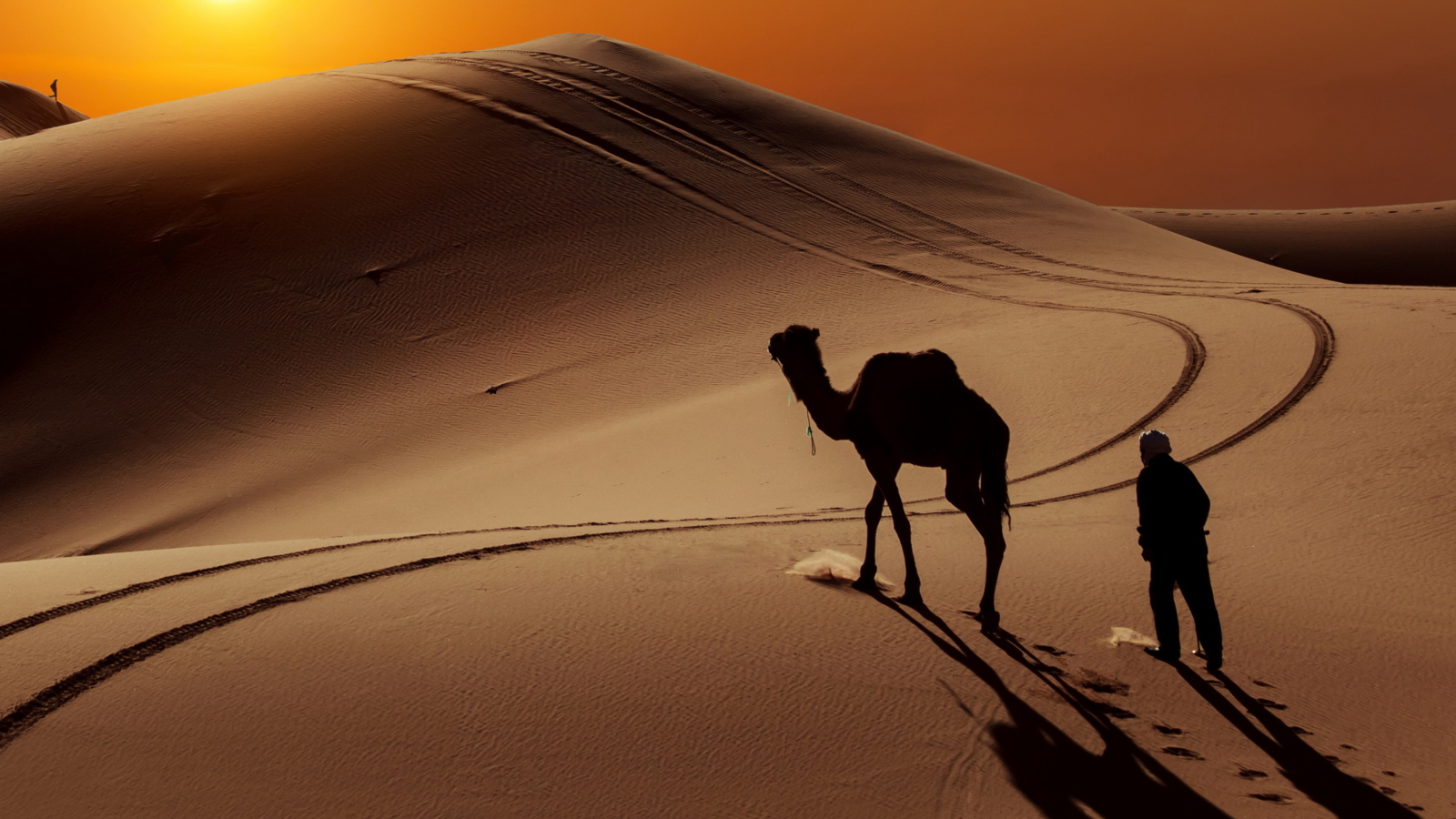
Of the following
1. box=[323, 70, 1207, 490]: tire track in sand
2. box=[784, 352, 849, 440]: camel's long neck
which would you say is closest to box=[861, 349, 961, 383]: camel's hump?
box=[784, 352, 849, 440]: camel's long neck

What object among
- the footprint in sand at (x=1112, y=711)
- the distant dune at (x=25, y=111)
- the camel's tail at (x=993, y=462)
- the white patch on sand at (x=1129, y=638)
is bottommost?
the footprint in sand at (x=1112, y=711)

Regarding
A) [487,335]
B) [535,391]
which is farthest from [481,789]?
[487,335]

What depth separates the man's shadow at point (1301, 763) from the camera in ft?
14.7

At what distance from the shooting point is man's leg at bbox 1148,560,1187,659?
19.2ft

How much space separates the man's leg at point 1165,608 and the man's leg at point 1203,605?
0.21ft

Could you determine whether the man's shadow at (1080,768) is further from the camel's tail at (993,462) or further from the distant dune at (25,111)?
the distant dune at (25,111)

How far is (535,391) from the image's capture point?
701 inches

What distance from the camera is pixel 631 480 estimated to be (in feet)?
43.4

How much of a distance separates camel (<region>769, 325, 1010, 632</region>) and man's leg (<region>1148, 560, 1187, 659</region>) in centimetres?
86

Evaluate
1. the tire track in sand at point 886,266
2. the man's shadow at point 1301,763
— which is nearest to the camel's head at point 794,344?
the man's shadow at point 1301,763

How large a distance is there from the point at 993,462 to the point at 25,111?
102 m

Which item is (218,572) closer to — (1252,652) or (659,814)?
(659,814)

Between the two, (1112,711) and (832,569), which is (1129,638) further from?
(832,569)

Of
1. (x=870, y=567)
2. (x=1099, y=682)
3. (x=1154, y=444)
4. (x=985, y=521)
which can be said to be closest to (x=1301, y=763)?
(x=1099, y=682)
